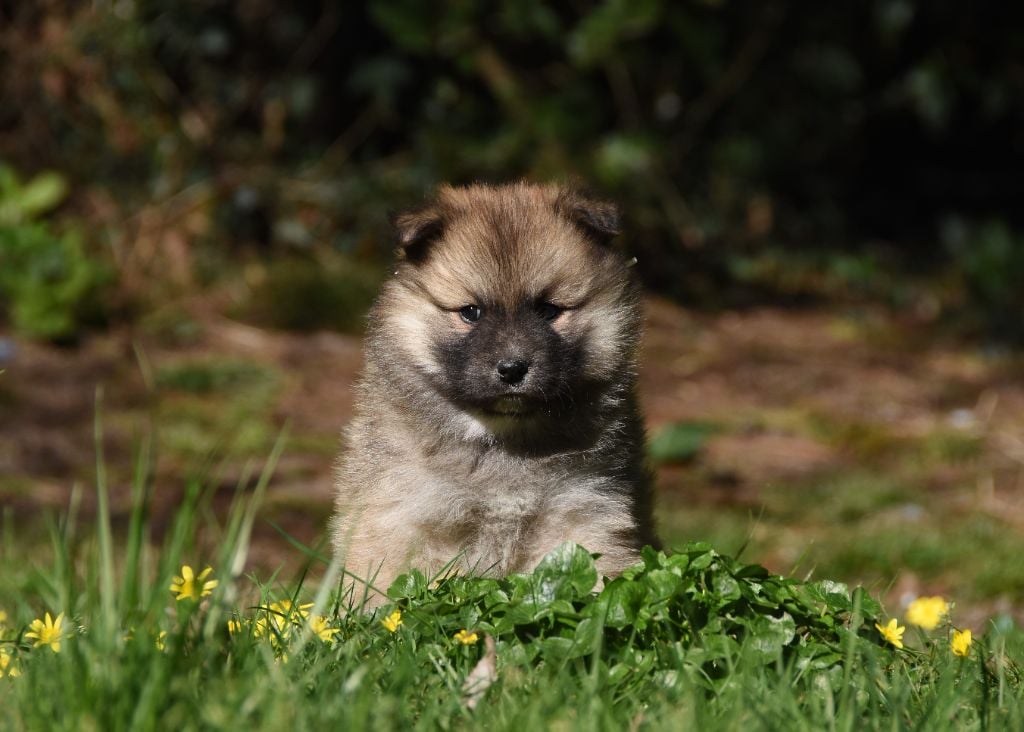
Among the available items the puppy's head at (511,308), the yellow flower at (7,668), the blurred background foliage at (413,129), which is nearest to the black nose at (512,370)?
→ the puppy's head at (511,308)

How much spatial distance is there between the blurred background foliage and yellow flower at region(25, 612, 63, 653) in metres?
5.31

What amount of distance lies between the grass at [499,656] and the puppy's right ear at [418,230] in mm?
1011

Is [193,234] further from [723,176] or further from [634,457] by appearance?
[634,457]

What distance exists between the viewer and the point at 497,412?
3629 millimetres

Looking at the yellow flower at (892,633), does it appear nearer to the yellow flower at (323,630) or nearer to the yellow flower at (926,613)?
the yellow flower at (926,613)

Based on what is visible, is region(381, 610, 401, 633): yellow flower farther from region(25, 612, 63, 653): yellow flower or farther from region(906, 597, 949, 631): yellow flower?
region(906, 597, 949, 631): yellow flower

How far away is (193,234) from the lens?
373 inches

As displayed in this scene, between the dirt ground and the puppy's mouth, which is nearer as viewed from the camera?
the puppy's mouth

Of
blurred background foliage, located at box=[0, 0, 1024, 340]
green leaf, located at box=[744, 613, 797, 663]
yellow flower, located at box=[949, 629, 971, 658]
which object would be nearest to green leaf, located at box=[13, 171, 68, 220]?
blurred background foliage, located at box=[0, 0, 1024, 340]

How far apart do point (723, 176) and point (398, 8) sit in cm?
314

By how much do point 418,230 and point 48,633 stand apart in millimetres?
1486

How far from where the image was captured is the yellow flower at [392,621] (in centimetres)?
299

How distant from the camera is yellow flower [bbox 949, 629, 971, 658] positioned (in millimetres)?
3136

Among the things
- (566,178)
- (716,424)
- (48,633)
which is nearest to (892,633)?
(48,633)
